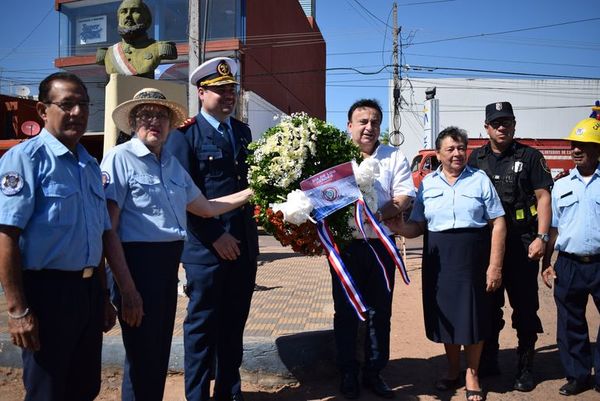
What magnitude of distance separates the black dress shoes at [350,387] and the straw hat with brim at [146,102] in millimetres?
2198

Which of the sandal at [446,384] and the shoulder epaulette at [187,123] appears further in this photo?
the sandal at [446,384]

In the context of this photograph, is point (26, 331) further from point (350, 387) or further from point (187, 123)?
point (350, 387)

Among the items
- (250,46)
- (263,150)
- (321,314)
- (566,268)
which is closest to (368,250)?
(263,150)

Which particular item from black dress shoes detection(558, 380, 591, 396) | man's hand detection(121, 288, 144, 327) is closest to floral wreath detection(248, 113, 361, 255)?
man's hand detection(121, 288, 144, 327)

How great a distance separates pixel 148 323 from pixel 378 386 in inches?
72.5

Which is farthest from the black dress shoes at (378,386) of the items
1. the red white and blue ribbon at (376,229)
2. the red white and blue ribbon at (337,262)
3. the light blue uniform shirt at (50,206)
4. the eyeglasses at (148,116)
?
the eyeglasses at (148,116)

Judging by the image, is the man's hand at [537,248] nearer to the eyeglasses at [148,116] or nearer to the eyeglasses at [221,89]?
the eyeglasses at [221,89]

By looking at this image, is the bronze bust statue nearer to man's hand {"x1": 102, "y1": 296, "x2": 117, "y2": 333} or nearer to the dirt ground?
the dirt ground

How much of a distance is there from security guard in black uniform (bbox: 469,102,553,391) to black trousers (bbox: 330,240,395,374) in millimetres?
907

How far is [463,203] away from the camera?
3691 mm

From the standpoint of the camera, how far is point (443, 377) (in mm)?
3994

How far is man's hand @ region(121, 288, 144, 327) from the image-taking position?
2.66 metres

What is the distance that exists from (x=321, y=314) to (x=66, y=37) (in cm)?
2387

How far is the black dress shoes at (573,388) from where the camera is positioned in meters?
3.86
